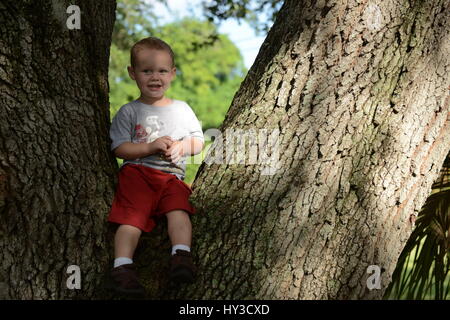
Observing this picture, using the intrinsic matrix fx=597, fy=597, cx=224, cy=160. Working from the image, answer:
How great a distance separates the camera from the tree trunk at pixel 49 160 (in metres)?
2.56

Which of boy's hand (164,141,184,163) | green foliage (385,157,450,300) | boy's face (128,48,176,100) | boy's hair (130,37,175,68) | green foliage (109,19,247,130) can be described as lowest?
green foliage (385,157,450,300)

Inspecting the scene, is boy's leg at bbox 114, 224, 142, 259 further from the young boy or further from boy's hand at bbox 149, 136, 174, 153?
boy's hand at bbox 149, 136, 174, 153

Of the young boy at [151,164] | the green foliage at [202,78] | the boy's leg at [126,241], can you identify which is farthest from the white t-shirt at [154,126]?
the green foliage at [202,78]

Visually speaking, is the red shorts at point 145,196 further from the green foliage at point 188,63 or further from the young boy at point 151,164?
the green foliage at point 188,63

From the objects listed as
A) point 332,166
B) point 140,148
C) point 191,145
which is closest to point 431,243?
point 332,166

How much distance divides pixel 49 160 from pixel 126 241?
1.62 ft

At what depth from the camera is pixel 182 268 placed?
8.15 ft

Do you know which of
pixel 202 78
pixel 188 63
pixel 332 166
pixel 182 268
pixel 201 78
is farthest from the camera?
pixel 201 78

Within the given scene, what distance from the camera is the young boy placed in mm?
2613

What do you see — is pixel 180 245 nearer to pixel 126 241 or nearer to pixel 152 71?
pixel 126 241

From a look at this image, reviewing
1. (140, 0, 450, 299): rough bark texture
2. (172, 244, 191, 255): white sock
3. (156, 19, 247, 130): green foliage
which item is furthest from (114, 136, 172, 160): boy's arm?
(156, 19, 247, 130): green foliage
